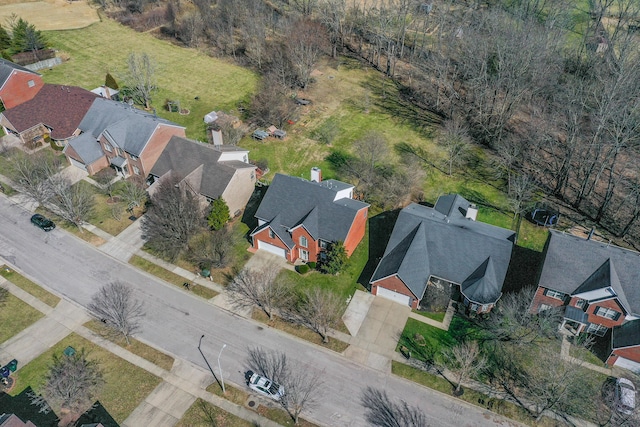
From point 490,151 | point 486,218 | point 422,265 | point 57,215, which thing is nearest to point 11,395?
point 57,215

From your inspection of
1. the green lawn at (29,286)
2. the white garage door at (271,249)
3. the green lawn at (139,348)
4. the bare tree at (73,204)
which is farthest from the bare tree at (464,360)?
the bare tree at (73,204)

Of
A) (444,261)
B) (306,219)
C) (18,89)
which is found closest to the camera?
(444,261)

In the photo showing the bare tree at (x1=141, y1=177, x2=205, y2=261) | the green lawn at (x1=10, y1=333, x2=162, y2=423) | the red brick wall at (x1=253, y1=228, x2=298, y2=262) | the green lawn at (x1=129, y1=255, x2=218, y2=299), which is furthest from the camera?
the red brick wall at (x1=253, y1=228, x2=298, y2=262)

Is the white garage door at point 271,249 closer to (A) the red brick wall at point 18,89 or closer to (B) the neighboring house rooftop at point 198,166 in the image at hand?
(B) the neighboring house rooftop at point 198,166

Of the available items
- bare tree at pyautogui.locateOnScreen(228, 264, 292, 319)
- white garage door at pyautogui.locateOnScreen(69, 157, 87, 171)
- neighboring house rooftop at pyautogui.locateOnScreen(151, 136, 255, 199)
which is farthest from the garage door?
white garage door at pyautogui.locateOnScreen(69, 157, 87, 171)

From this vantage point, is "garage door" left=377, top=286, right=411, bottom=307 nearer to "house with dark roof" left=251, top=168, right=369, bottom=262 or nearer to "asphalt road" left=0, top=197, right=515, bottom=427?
"house with dark roof" left=251, top=168, right=369, bottom=262

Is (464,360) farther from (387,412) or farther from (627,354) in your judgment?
(627,354)

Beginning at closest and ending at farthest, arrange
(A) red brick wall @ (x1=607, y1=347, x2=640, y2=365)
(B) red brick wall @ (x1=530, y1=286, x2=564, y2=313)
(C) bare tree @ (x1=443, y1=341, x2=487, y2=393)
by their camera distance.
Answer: (C) bare tree @ (x1=443, y1=341, x2=487, y2=393), (A) red brick wall @ (x1=607, y1=347, x2=640, y2=365), (B) red brick wall @ (x1=530, y1=286, x2=564, y2=313)

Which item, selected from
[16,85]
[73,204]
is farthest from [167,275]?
[16,85]
